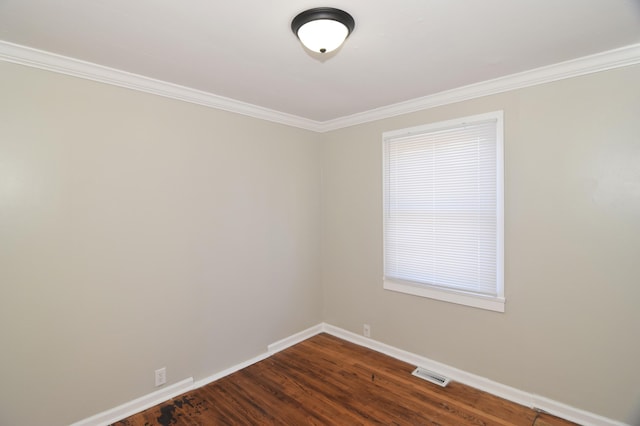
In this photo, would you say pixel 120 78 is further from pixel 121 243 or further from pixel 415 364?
pixel 415 364

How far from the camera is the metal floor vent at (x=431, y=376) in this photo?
107 inches

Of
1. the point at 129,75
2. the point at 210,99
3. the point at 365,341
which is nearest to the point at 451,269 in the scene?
the point at 365,341

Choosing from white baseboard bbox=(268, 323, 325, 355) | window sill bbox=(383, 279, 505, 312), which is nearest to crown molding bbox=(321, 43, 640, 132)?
window sill bbox=(383, 279, 505, 312)

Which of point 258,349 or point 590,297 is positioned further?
point 258,349

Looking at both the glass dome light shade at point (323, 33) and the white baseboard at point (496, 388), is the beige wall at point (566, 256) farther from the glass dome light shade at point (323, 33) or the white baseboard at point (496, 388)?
the glass dome light shade at point (323, 33)

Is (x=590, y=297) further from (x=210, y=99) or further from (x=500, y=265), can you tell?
(x=210, y=99)

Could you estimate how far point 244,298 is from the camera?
3.11 meters

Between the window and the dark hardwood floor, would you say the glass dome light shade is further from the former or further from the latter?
the dark hardwood floor

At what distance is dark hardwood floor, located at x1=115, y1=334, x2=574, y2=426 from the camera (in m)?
2.27

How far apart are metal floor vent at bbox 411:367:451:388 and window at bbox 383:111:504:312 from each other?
2.33ft

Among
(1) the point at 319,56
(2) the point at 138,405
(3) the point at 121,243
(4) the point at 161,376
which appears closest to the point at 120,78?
(3) the point at 121,243

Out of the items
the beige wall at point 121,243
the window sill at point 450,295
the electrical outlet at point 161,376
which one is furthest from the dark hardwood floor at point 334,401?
A: the window sill at point 450,295

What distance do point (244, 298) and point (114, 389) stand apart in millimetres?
1222

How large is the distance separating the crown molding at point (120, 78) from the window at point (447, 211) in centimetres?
155
